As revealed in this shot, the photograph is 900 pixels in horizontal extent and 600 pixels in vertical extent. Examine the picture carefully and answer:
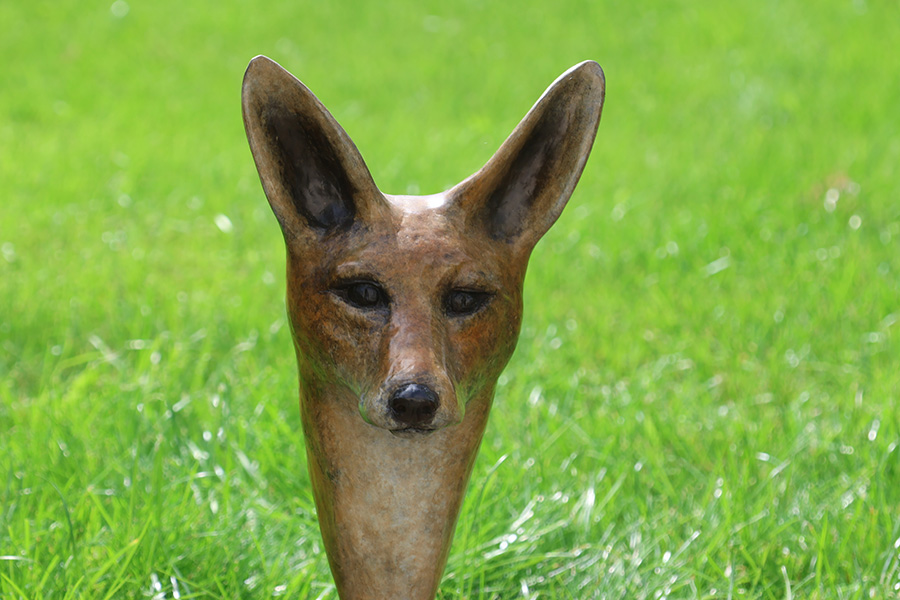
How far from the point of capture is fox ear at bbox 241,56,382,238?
5.74 ft

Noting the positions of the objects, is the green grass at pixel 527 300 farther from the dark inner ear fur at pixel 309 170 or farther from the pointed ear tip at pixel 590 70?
the pointed ear tip at pixel 590 70

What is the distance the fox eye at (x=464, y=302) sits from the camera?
1.76 metres

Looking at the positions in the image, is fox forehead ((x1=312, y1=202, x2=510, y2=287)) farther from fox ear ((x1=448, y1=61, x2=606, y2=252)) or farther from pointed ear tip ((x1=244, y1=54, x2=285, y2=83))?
pointed ear tip ((x1=244, y1=54, x2=285, y2=83))

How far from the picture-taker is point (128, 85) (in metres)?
7.27

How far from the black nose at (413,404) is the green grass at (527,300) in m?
1.05

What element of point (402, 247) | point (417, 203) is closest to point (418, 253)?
point (402, 247)

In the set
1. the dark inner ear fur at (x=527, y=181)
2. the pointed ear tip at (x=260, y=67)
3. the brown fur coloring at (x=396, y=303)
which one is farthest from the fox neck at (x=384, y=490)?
the pointed ear tip at (x=260, y=67)

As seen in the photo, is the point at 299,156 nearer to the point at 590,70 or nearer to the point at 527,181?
the point at 527,181

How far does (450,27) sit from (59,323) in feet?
16.6

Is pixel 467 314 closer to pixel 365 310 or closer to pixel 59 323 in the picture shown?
pixel 365 310

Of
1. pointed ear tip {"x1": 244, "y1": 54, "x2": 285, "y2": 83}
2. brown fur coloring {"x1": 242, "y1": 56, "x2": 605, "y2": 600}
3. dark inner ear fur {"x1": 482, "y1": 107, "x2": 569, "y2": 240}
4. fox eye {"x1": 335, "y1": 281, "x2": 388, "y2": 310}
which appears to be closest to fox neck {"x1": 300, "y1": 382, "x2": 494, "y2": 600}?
brown fur coloring {"x1": 242, "y1": 56, "x2": 605, "y2": 600}

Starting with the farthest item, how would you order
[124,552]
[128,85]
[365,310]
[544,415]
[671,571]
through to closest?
[128,85]
[544,415]
[671,571]
[124,552]
[365,310]

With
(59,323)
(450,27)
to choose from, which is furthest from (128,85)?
(59,323)

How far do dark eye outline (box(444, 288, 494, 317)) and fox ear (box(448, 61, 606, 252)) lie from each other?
0.15 metres
